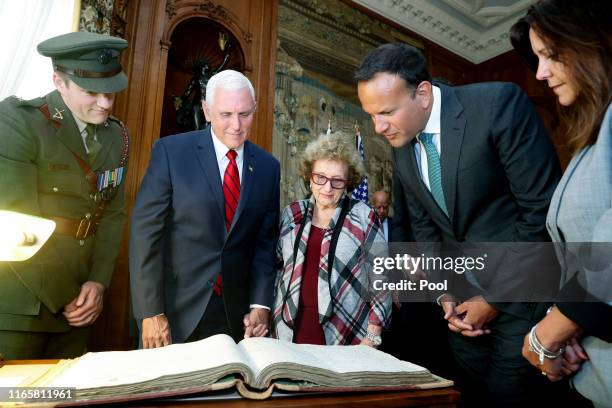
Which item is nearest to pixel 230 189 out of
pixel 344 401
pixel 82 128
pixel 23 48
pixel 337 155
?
pixel 337 155

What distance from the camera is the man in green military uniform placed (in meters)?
1.47

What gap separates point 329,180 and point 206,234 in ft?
2.22

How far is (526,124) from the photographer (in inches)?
52.9

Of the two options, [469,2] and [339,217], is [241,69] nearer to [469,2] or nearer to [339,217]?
[339,217]

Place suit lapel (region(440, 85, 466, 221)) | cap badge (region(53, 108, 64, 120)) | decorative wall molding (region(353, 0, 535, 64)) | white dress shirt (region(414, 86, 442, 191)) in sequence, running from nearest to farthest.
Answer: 1. suit lapel (region(440, 85, 466, 221))
2. white dress shirt (region(414, 86, 442, 191))
3. cap badge (region(53, 108, 64, 120))
4. decorative wall molding (region(353, 0, 535, 64))

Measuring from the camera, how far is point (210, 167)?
1.69 metres

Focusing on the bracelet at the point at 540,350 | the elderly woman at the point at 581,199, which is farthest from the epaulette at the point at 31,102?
the bracelet at the point at 540,350

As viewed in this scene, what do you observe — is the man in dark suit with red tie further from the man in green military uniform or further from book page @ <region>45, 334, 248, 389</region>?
book page @ <region>45, 334, 248, 389</region>

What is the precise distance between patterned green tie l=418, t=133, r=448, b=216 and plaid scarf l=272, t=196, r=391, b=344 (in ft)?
1.50

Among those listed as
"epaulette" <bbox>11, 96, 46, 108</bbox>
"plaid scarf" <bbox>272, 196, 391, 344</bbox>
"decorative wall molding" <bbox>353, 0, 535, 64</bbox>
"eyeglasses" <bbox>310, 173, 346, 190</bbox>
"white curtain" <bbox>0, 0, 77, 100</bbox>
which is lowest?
"plaid scarf" <bbox>272, 196, 391, 344</bbox>

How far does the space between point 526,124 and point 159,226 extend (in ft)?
4.58

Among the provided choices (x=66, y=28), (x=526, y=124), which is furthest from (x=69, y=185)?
(x=66, y=28)

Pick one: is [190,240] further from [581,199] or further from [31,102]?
[581,199]

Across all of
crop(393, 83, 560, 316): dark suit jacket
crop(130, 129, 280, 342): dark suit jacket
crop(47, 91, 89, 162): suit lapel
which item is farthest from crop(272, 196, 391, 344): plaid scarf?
crop(47, 91, 89, 162): suit lapel
